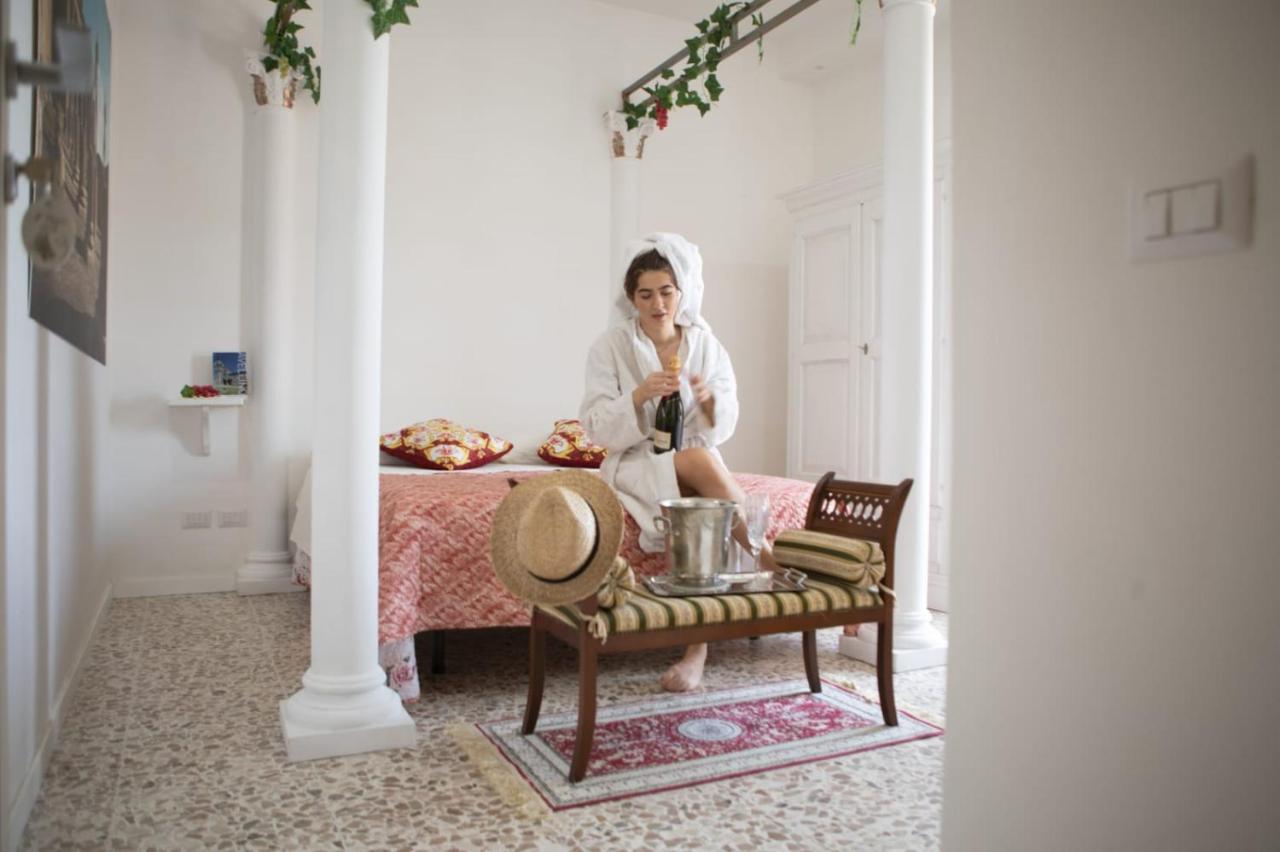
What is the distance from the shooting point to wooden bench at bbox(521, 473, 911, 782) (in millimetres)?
2236

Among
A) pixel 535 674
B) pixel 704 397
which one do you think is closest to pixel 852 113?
pixel 704 397

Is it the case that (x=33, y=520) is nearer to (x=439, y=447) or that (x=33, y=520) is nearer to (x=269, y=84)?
(x=439, y=447)

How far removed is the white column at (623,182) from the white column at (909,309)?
7.63ft

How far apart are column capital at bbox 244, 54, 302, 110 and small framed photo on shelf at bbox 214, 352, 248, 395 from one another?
1.29m

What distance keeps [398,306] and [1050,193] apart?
435 cm

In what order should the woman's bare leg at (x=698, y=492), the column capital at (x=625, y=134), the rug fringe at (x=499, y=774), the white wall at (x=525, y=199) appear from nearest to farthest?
the rug fringe at (x=499, y=774) → the woman's bare leg at (x=698, y=492) → the white wall at (x=525, y=199) → the column capital at (x=625, y=134)

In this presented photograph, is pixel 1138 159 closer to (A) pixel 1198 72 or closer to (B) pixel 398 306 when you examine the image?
(A) pixel 1198 72

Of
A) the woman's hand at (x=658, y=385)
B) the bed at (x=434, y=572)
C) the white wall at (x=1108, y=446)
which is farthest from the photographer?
the woman's hand at (x=658, y=385)

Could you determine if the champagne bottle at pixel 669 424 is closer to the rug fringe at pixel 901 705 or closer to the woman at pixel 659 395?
the woman at pixel 659 395

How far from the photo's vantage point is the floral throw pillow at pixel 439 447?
14.5 ft

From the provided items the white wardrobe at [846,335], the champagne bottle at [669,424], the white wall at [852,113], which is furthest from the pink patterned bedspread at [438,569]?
the white wall at [852,113]

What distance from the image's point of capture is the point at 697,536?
2475mm

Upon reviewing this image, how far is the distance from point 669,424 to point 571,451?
5.48ft

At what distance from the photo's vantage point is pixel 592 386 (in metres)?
3.23
